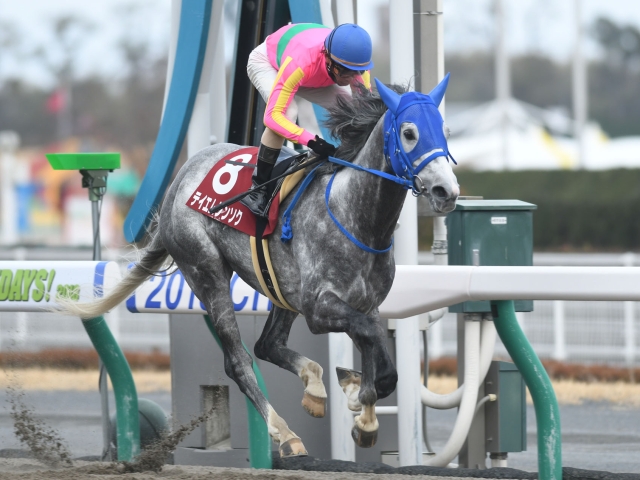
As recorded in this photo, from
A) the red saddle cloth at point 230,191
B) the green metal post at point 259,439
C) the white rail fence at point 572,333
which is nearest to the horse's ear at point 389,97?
the red saddle cloth at point 230,191

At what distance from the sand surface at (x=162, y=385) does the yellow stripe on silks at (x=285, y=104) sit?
3666 mm

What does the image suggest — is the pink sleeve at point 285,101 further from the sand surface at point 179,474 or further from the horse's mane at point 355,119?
the sand surface at point 179,474

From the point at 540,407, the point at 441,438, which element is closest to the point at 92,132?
the point at 441,438

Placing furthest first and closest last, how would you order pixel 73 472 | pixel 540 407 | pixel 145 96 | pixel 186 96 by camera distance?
pixel 145 96 → pixel 186 96 → pixel 73 472 → pixel 540 407

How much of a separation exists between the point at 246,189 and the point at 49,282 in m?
1.30

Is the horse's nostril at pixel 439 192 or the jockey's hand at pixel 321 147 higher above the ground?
the jockey's hand at pixel 321 147

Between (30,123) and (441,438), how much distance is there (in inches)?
1385

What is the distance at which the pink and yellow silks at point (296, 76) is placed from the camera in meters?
3.98

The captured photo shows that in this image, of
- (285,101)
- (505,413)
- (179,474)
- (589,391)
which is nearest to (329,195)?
(285,101)

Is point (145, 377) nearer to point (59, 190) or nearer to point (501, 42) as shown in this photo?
point (501, 42)

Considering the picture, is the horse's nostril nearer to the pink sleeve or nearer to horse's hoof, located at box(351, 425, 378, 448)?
→ the pink sleeve

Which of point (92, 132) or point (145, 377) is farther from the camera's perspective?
point (92, 132)

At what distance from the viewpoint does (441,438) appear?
6625 mm

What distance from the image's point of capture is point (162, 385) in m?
8.97
